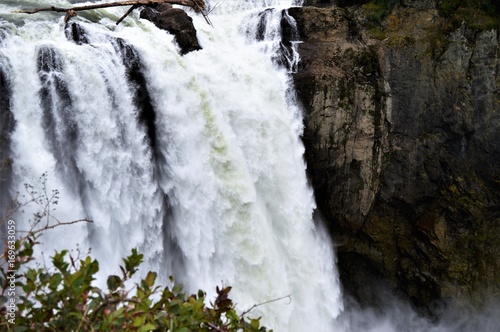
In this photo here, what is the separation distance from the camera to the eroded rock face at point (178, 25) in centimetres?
1088

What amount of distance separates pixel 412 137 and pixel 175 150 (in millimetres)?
6425

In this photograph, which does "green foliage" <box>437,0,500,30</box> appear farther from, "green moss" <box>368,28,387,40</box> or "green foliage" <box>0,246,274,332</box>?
"green foliage" <box>0,246,274,332</box>

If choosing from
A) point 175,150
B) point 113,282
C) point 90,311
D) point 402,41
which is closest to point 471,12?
point 402,41

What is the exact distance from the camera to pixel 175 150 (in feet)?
31.7

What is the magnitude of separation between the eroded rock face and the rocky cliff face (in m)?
2.84

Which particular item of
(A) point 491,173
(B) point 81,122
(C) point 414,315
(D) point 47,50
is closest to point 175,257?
(B) point 81,122

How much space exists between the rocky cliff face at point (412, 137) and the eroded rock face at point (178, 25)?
9.33 feet

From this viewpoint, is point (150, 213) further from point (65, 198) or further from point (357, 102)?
point (357, 102)

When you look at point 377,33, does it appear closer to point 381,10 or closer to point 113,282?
point 381,10

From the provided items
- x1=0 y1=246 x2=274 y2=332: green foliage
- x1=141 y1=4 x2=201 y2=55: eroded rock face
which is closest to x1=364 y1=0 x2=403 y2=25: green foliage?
x1=141 y1=4 x2=201 y2=55: eroded rock face

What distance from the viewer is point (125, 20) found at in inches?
433

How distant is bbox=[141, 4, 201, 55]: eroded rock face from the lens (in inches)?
428

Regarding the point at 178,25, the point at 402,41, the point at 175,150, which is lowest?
the point at 175,150

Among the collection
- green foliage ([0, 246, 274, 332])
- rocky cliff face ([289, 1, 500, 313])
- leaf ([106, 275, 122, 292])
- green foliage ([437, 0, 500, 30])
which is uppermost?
green foliage ([437, 0, 500, 30])
